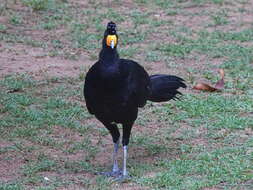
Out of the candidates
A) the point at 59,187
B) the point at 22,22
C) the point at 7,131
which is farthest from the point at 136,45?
the point at 59,187

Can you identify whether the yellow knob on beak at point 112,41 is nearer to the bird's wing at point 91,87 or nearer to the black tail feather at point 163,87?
the bird's wing at point 91,87

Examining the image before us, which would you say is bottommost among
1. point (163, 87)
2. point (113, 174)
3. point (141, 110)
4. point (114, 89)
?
point (113, 174)

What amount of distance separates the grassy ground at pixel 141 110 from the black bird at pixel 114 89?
55cm

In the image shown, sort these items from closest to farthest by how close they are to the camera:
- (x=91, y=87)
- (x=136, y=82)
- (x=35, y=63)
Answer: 1. (x=91, y=87)
2. (x=136, y=82)
3. (x=35, y=63)

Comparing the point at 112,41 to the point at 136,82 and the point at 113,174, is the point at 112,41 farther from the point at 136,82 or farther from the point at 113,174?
the point at 113,174

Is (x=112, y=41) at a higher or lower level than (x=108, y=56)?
higher

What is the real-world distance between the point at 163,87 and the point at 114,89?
4.28ft

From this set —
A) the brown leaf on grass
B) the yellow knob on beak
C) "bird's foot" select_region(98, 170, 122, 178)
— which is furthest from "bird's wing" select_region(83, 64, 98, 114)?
the brown leaf on grass

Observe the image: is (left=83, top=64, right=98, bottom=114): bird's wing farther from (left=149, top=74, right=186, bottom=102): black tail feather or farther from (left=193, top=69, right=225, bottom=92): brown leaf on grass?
(left=193, top=69, right=225, bottom=92): brown leaf on grass

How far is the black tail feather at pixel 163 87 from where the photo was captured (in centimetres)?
772

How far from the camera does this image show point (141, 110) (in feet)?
29.2

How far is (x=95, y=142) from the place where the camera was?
782 cm

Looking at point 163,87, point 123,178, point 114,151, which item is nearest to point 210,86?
point 163,87

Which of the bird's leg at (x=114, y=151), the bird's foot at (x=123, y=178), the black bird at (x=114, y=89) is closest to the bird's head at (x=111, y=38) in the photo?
the black bird at (x=114, y=89)
